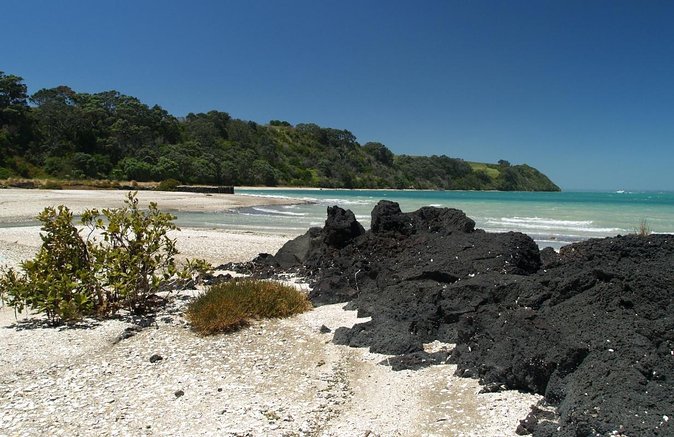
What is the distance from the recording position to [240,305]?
290 inches

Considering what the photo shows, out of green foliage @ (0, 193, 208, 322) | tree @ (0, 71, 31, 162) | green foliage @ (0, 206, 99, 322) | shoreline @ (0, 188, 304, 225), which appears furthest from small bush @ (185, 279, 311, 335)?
tree @ (0, 71, 31, 162)

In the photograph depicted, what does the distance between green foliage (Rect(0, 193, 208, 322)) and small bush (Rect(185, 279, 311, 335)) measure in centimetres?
89

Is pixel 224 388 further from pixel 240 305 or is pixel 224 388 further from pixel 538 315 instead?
pixel 538 315

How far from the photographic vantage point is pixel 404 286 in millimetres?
7617

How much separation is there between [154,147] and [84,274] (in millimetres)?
87405

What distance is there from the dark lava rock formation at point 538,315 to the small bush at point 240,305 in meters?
0.92

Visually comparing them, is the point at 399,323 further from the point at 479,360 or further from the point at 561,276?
the point at 561,276

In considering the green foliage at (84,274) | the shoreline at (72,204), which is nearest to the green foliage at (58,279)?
the green foliage at (84,274)

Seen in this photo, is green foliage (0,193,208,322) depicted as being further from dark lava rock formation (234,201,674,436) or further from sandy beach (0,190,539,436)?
dark lava rock formation (234,201,674,436)

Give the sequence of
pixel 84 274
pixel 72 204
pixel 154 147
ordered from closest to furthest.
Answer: pixel 84 274, pixel 72 204, pixel 154 147

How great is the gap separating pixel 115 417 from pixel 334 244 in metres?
7.09

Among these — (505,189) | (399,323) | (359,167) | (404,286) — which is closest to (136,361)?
(399,323)

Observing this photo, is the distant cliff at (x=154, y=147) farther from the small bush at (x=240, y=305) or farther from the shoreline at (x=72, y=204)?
the small bush at (x=240, y=305)

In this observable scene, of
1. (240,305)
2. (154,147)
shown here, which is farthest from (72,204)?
(154,147)
